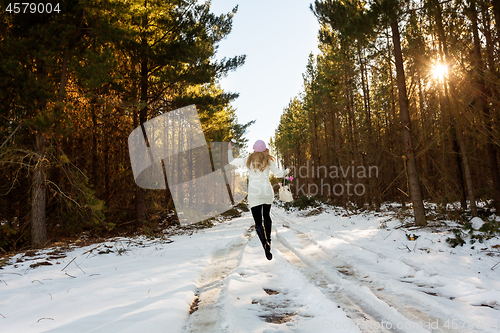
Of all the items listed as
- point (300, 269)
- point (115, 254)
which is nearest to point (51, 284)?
point (115, 254)

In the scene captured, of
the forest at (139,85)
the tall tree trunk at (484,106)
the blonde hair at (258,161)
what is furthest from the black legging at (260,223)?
the tall tree trunk at (484,106)

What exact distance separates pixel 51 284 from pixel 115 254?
285 centimetres

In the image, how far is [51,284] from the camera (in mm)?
4535

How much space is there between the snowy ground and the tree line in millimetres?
4570

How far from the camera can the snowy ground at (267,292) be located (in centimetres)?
281

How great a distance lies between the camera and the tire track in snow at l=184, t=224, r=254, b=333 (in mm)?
2850

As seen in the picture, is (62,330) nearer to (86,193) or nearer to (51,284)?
(51,284)

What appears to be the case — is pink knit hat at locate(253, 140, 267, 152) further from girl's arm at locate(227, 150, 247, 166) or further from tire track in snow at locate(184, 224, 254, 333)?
tire track in snow at locate(184, 224, 254, 333)

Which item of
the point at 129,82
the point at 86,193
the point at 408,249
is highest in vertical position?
the point at 129,82

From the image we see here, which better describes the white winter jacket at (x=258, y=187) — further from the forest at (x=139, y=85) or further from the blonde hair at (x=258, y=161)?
the forest at (x=139, y=85)

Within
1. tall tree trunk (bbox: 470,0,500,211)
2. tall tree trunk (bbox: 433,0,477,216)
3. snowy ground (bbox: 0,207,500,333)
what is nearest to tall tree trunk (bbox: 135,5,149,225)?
snowy ground (bbox: 0,207,500,333)

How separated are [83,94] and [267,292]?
12374 mm

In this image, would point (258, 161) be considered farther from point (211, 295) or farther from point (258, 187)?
point (211, 295)

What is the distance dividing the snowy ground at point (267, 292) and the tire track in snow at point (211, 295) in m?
0.01
